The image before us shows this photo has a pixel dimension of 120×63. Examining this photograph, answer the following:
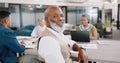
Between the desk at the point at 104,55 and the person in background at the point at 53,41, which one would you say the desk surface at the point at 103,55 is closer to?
the desk at the point at 104,55

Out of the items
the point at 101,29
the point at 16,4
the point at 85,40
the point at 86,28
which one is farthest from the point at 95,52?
the point at 101,29

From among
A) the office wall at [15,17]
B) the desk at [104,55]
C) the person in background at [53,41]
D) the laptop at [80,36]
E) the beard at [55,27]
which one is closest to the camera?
the person in background at [53,41]

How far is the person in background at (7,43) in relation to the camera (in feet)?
7.04

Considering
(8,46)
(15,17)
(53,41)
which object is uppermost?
(15,17)

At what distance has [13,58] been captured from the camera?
224cm

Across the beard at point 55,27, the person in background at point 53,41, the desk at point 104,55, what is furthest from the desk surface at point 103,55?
the beard at point 55,27

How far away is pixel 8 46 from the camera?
7.11ft

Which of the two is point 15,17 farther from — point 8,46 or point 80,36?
point 8,46

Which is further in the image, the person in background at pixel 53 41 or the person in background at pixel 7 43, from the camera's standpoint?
the person in background at pixel 7 43

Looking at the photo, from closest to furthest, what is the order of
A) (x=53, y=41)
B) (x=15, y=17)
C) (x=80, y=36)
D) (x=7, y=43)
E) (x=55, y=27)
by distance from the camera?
(x=53, y=41) < (x=55, y=27) < (x=7, y=43) < (x=80, y=36) < (x=15, y=17)

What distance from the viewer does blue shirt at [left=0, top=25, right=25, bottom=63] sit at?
2.14 m

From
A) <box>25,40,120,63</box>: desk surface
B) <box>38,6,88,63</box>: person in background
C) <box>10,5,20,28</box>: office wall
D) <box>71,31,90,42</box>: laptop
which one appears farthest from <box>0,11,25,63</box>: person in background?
<box>10,5,20,28</box>: office wall

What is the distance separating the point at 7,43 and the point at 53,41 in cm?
94

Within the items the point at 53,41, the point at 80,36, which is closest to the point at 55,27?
the point at 53,41
